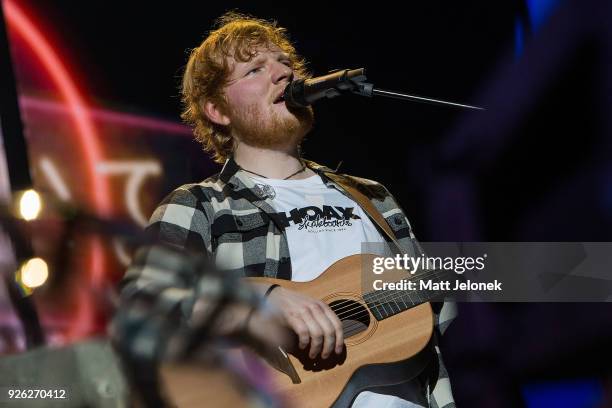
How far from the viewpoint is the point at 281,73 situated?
6.31 feet

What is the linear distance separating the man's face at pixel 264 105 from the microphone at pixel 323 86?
15cm

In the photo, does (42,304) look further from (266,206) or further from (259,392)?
(259,392)

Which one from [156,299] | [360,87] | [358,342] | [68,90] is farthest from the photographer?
[68,90]

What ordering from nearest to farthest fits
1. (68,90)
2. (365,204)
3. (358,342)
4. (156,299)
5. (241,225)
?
(156,299) < (358,342) < (241,225) < (365,204) < (68,90)

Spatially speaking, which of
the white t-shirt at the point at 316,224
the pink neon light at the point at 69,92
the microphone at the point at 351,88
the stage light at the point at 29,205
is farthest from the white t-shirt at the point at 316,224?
the pink neon light at the point at 69,92

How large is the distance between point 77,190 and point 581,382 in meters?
1.86

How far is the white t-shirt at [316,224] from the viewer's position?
166 cm

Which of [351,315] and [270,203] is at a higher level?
[270,203]

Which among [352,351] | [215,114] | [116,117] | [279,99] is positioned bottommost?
[352,351]

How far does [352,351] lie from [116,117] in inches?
56.0

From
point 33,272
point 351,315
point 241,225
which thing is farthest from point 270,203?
point 33,272

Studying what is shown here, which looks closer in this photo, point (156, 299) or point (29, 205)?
point (156, 299)

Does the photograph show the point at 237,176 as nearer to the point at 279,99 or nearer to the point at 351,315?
the point at 279,99

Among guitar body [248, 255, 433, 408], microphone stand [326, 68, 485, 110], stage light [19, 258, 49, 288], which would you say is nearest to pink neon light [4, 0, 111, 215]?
stage light [19, 258, 49, 288]
